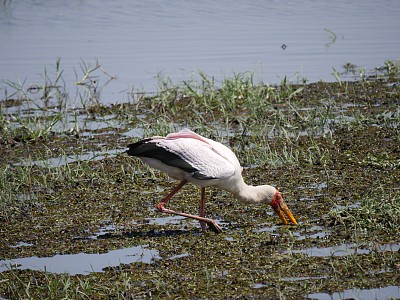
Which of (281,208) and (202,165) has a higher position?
(202,165)

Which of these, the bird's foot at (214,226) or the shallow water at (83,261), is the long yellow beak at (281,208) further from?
the shallow water at (83,261)

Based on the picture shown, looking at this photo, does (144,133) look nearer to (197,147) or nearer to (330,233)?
(197,147)

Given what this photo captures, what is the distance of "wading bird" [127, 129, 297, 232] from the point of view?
22.5ft

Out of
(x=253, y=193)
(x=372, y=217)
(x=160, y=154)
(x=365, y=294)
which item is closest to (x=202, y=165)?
(x=160, y=154)

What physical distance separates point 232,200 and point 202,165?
2.92 feet

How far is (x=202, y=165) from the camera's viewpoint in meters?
6.85

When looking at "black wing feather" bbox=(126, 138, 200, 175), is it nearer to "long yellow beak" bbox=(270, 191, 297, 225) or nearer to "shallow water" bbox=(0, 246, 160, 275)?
"long yellow beak" bbox=(270, 191, 297, 225)

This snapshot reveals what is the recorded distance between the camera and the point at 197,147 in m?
6.98

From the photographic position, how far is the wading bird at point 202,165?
6855 mm

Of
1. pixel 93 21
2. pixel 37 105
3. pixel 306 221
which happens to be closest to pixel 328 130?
pixel 306 221

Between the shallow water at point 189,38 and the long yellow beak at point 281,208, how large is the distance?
5.34 metres

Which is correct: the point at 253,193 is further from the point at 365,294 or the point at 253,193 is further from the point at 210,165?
the point at 365,294

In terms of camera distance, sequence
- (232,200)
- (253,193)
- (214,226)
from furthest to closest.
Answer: (232,200), (253,193), (214,226)

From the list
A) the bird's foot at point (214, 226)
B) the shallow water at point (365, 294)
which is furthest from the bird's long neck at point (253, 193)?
the shallow water at point (365, 294)
